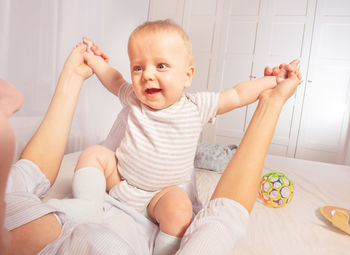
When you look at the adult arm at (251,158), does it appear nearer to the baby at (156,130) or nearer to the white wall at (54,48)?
the baby at (156,130)

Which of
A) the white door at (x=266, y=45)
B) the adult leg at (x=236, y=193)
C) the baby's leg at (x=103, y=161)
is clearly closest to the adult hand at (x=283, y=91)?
the adult leg at (x=236, y=193)

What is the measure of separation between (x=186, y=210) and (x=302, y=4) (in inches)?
130

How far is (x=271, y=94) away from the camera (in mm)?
765

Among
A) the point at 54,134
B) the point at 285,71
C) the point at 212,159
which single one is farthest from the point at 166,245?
the point at 212,159

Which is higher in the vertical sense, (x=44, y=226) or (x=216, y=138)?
(x=44, y=226)

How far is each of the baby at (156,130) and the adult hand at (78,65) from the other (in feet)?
0.42

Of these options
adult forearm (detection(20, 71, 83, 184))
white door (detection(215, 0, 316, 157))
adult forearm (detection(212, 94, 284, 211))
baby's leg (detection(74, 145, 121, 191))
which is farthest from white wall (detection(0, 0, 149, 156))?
white door (detection(215, 0, 316, 157))

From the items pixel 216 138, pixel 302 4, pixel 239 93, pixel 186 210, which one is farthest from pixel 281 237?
pixel 302 4

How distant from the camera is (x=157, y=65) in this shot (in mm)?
701

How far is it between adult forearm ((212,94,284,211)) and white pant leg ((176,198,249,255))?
0.09 feet

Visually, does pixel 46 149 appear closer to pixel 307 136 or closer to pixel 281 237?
pixel 281 237

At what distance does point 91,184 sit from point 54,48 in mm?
710

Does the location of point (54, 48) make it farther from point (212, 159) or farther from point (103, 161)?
point (212, 159)

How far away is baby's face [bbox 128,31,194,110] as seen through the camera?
69 cm
